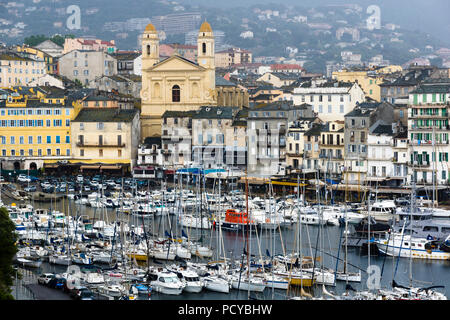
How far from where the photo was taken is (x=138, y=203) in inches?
1877

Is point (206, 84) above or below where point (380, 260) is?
above

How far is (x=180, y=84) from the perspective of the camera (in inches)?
2569

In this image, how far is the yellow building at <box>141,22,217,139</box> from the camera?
2552 inches

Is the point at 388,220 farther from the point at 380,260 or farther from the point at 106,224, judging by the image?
the point at 106,224

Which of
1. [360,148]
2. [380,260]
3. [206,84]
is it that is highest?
[206,84]

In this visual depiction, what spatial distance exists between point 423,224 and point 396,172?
474 inches

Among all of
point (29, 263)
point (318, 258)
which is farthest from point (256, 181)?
point (29, 263)

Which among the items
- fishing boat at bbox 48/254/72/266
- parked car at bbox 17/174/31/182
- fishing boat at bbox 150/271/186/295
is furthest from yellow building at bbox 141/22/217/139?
fishing boat at bbox 150/271/186/295

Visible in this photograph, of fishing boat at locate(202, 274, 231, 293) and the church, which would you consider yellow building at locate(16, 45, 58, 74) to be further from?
fishing boat at locate(202, 274, 231, 293)

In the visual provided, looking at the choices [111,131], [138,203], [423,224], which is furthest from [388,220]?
[111,131]

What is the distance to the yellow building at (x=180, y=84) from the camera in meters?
64.8

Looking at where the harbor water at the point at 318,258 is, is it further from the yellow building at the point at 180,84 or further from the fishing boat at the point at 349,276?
the yellow building at the point at 180,84

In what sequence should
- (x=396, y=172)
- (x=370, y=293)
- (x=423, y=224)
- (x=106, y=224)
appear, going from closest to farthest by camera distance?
(x=370, y=293)
(x=423, y=224)
(x=106, y=224)
(x=396, y=172)

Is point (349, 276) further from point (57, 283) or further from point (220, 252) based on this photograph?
point (57, 283)
